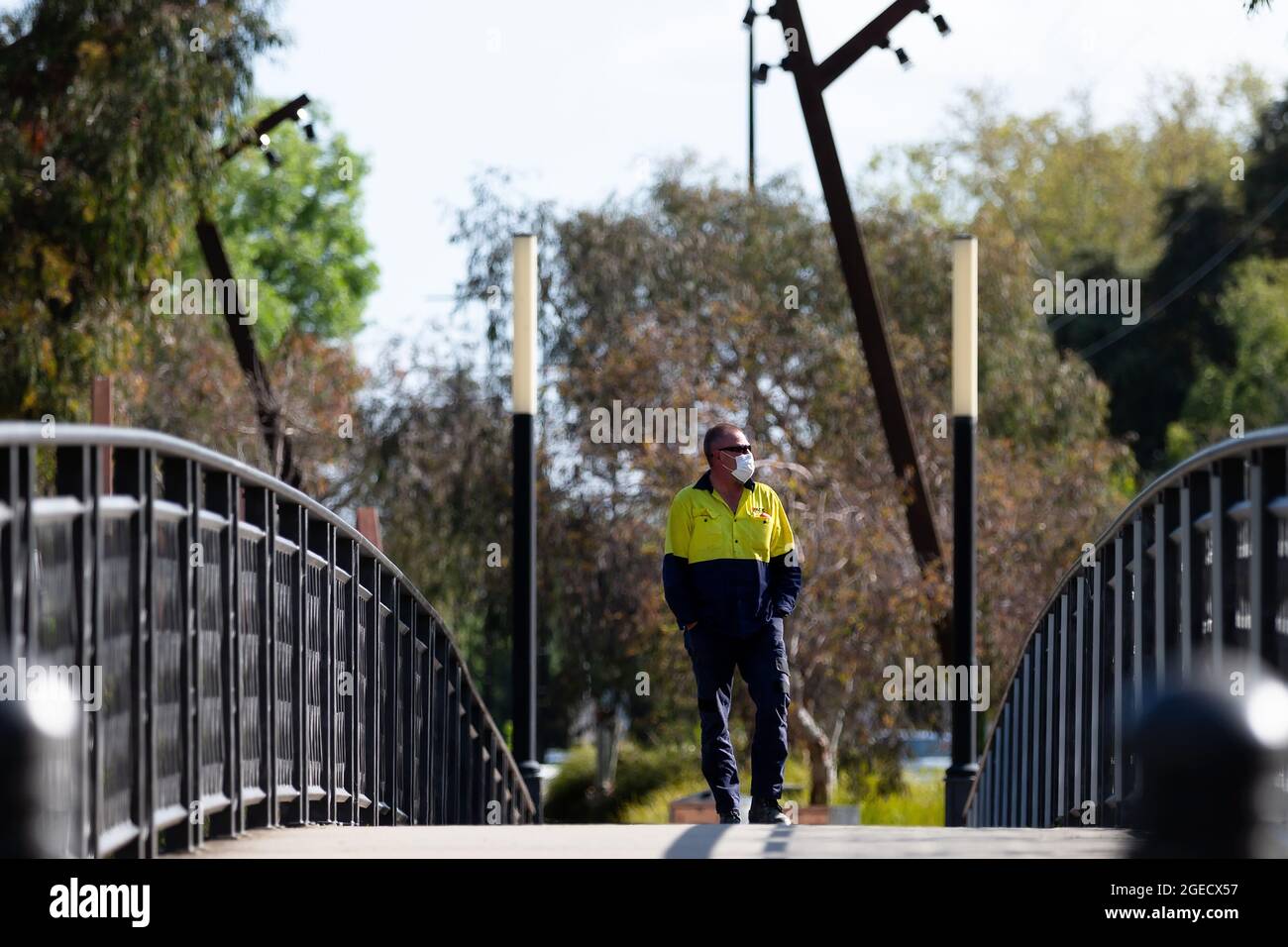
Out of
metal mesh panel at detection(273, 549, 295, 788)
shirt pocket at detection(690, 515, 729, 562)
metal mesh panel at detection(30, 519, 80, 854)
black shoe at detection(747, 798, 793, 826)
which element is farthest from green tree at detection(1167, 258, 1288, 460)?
metal mesh panel at detection(30, 519, 80, 854)

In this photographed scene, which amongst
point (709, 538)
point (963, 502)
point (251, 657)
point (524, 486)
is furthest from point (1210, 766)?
point (963, 502)

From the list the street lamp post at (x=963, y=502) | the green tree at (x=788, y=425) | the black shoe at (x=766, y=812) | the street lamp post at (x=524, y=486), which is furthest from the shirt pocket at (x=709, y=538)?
the green tree at (x=788, y=425)

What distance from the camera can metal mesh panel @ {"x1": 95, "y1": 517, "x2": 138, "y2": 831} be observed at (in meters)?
5.06

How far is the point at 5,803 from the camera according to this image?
4.10 m

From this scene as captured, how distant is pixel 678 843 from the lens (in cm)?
559

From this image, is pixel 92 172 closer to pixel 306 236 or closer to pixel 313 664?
pixel 313 664

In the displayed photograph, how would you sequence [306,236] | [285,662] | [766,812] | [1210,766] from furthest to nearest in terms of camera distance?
1. [306,236]
2. [766,812]
3. [285,662]
4. [1210,766]

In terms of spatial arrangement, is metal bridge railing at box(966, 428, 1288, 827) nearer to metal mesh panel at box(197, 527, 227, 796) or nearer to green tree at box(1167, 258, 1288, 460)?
metal mesh panel at box(197, 527, 227, 796)

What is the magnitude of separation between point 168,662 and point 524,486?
620cm

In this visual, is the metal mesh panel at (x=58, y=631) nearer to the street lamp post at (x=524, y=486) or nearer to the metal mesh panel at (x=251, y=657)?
the metal mesh panel at (x=251, y=657)

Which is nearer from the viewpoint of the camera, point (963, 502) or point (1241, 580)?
point (1241, 580)

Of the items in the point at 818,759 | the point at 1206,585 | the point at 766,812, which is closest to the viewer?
the point at 1206,585

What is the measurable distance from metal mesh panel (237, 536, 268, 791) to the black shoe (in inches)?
96.8
